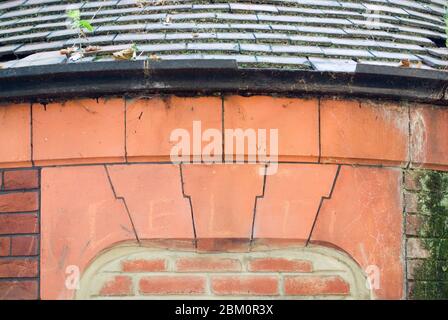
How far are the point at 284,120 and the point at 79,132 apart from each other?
1.03 m

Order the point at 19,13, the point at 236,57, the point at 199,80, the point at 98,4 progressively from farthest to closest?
1. the point at 19,13
2. the point at 98,4
3. the point at 236,57
4. the point at 199,80

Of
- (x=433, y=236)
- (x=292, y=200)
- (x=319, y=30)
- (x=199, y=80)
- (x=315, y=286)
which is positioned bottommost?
(x=315, y=286)

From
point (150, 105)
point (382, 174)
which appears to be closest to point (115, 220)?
point (150, 105)

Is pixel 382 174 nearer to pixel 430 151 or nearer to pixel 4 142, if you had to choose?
pixel 430 151

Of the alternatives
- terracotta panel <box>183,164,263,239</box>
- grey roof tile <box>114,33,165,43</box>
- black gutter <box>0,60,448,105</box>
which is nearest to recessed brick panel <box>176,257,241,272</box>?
terracotta panel <box>183,164,263,239</box>

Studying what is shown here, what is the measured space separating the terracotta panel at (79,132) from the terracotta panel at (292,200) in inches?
29.9

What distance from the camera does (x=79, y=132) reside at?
3658 mm

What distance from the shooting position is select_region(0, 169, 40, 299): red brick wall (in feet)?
12.0

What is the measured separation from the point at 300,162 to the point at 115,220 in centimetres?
96

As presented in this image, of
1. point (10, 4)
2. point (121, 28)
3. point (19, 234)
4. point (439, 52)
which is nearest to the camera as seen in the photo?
point (19, 234)

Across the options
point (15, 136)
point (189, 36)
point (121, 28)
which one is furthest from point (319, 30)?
point (15, 136)

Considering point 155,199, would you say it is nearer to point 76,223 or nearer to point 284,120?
point 76,223

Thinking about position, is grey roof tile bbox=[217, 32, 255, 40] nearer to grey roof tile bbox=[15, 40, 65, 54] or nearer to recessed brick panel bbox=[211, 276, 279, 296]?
grey roof tile bbox=[15, 40, 65, 54]

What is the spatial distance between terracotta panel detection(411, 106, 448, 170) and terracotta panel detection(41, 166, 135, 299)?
1530mm
